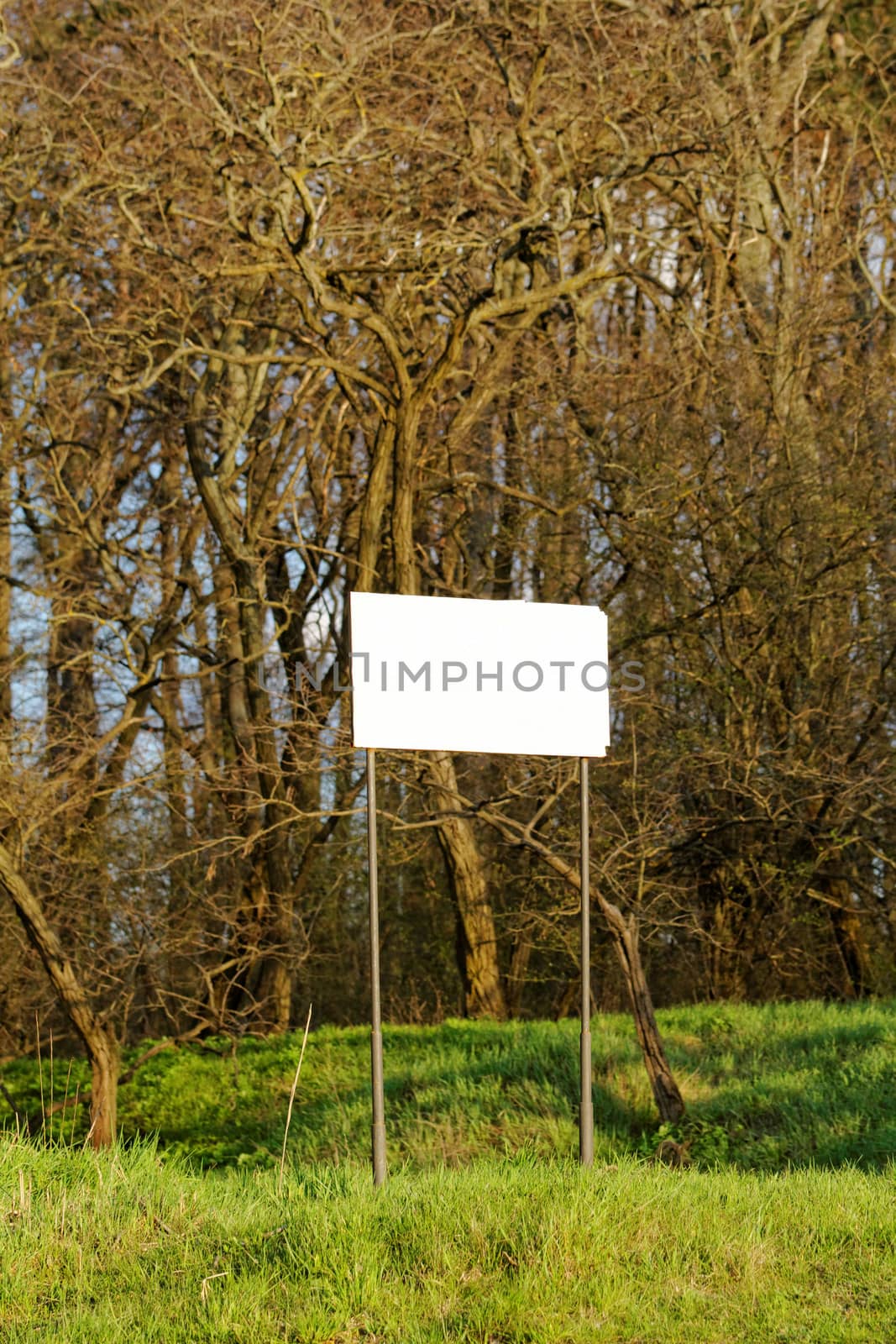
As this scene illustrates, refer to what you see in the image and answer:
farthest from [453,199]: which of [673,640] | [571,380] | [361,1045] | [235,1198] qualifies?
[235,1198]

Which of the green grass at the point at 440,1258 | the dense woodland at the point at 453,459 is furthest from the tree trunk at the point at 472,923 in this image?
the green grass at the point at 440,1258

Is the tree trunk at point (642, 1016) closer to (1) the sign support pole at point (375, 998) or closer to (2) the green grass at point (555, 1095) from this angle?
(2) the green grass at point (555, 1095)

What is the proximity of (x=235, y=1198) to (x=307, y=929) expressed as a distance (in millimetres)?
10871

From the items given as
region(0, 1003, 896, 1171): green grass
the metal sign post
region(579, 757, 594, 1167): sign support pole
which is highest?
the metal sign post

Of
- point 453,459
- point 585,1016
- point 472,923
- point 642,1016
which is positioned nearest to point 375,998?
point 585,1016

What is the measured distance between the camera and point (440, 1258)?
507 cm

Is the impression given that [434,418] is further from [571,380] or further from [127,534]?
[127,534]

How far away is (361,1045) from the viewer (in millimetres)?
13227

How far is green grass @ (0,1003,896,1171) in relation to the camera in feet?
29.3

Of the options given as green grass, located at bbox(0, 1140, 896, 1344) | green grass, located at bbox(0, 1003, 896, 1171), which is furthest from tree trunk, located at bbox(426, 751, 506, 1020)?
green grass, located at bbox(0, 1140, 896, 1344)

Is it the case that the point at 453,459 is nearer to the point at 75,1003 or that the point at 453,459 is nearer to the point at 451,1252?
the point at 75,1003

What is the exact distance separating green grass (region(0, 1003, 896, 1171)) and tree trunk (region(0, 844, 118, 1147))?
24.1 inches

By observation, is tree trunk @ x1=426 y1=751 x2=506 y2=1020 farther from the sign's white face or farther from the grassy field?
the sign's white face

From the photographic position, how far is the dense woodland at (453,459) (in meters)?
12.8
